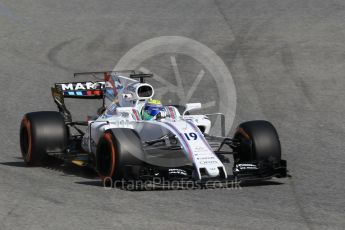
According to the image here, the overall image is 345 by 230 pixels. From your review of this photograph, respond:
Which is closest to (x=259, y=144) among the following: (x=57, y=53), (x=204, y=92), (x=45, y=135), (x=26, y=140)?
(x=45, y=135)

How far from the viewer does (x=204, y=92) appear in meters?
23.0

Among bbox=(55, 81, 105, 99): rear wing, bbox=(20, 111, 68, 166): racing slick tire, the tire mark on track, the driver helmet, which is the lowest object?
bbox=(20, 111, 68, 166): racing slick tire

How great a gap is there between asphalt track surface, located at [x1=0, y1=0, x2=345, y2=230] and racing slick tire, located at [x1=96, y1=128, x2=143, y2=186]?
372 millimetres

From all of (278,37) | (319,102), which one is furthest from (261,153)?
(278,37)

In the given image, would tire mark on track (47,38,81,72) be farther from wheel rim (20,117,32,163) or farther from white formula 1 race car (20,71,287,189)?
wheel rim (20,117,32,163)

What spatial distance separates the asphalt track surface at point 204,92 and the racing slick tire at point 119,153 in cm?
37

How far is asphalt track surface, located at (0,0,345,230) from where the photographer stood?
11477 millimetres

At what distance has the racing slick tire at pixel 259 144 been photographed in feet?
47.5

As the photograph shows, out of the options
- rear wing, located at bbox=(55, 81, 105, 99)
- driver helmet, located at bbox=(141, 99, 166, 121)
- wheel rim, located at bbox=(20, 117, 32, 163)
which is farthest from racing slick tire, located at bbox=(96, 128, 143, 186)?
rear wing, located at bbox=(55, 81, 105, 99)

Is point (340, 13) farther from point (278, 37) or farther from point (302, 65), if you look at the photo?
point (302, 65)

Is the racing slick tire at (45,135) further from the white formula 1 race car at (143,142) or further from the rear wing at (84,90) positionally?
the rear wing at (84,90)

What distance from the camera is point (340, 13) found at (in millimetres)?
30250

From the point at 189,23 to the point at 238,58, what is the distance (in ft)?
13.4

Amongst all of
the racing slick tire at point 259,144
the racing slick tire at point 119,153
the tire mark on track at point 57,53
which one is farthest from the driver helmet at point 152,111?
the tire mark on track at point 57,53
